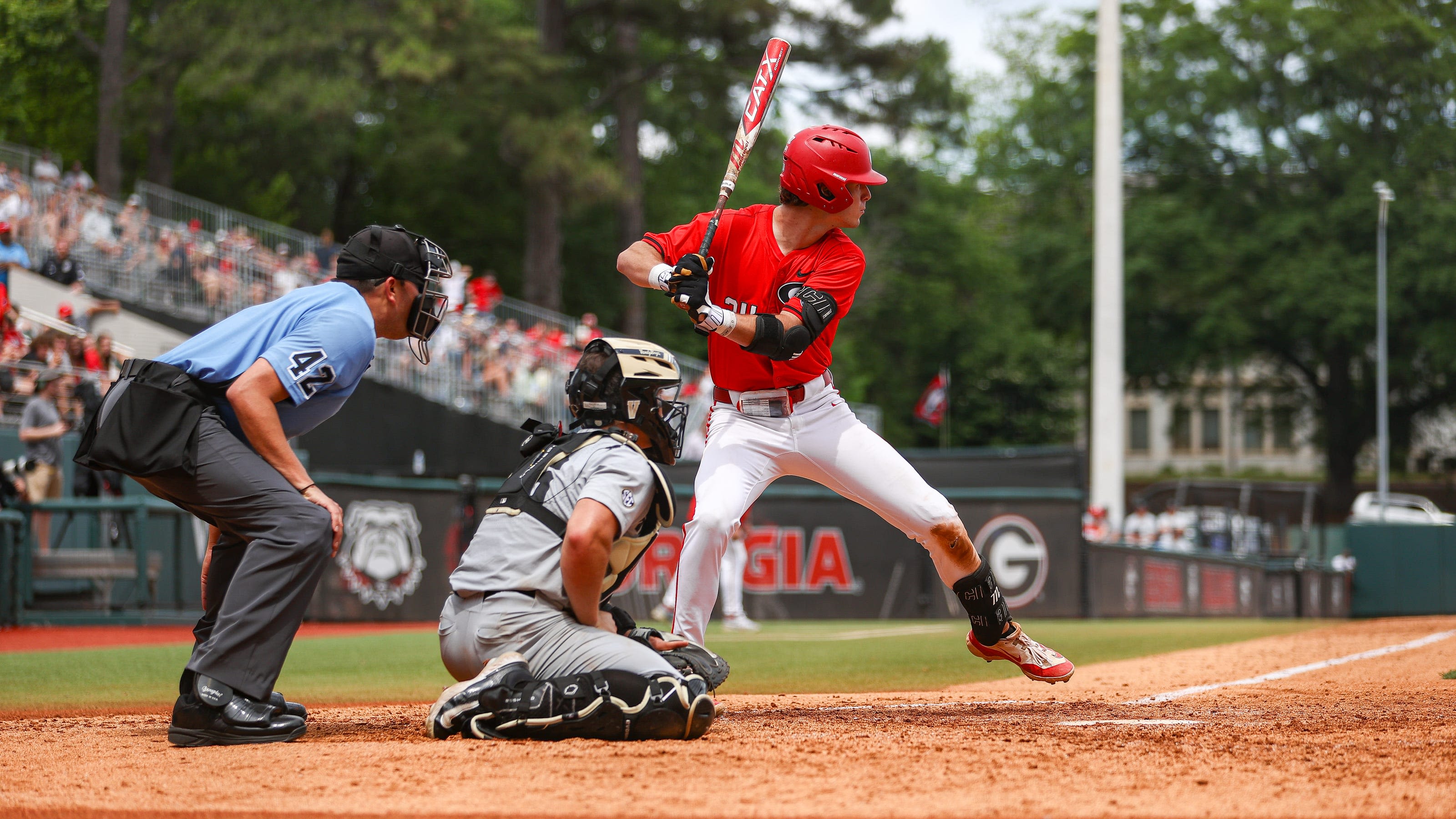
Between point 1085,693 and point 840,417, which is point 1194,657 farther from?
point 840,417

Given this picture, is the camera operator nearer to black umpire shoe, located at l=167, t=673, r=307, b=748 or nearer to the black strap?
black umpire shoe, located at l=167, t=673, r=307, b=748

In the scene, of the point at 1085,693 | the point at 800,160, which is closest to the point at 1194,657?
the point at 1085,693

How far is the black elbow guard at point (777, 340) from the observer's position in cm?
500

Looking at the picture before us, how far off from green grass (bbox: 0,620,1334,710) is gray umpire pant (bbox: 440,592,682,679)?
2291 mm

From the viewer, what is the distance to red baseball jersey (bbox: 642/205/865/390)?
5465 mm

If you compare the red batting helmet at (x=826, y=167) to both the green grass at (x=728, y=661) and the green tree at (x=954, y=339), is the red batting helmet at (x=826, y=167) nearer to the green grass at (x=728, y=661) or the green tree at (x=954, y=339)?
the green grass at (x=728, y=661)

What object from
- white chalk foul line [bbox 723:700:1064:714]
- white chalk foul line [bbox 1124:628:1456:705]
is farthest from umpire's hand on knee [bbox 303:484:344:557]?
white chalk foul line [bbox 1124:628:1456:705]

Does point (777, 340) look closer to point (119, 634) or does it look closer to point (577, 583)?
point (577, 583)

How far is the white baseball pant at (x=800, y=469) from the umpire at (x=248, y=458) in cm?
145

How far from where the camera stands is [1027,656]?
227 inches

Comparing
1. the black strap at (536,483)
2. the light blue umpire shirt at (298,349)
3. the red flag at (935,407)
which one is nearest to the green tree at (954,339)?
the red flag at (935,407)

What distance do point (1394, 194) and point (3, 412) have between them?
39152 millimetres

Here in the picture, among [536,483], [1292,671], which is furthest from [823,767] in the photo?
[1292,671]

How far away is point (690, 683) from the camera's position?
4508mm
